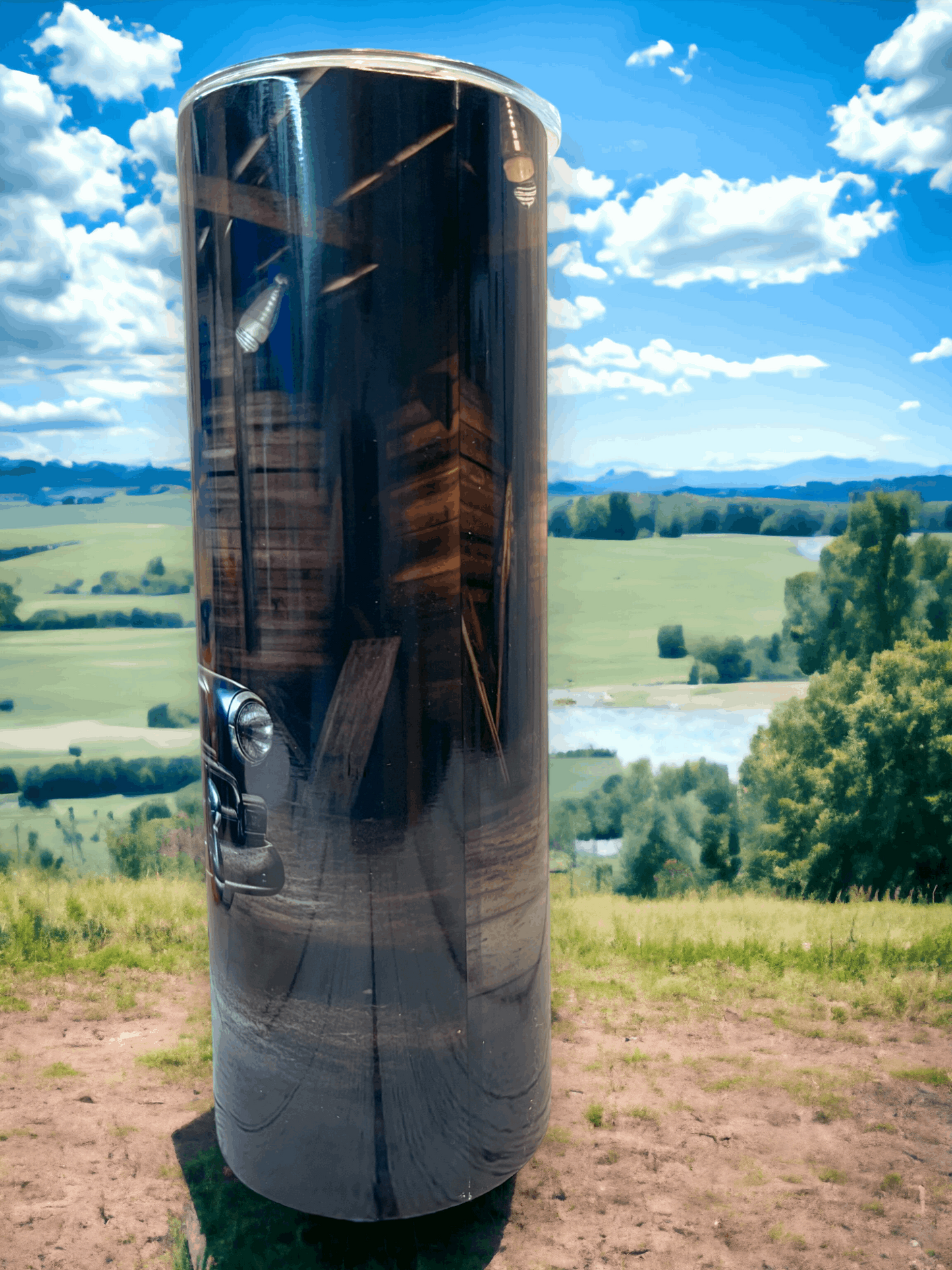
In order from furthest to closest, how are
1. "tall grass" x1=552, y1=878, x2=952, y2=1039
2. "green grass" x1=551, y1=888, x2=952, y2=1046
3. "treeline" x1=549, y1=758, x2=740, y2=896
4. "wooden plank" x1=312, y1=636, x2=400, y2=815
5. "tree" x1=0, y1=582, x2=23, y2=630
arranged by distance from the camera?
1. "treeline" x1=549, y1=758, x2=740, y2=896
2. "tree" x1=0, y1=582, x2=23, y2=630
3. "tall grass" x1=552, y1=878, x2=952, y2=1039
4. "green grass" x1=551, y1=888, x2=952, y2=1046
5. "wooden plank" x1=312, y1=636, x2=400, y2=815

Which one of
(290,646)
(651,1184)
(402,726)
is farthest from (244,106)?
(651,1184)

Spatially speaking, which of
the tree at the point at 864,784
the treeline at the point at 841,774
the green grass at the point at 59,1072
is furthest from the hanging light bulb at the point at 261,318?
the tree at the point at 864,784

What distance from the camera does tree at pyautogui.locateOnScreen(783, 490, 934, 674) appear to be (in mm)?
9773

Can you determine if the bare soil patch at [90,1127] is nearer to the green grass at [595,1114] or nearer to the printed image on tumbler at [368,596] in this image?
the printed image on tumbler at [368,596]

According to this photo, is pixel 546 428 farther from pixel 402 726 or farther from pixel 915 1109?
pixel 915 1109

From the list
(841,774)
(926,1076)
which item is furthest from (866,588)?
(926,1076)

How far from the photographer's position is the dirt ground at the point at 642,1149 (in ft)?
10.6

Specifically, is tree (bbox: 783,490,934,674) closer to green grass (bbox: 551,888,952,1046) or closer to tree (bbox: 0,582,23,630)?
green grass (bbox: 551,888,952,1046)

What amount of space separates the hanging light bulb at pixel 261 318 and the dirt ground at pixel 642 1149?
124 inches

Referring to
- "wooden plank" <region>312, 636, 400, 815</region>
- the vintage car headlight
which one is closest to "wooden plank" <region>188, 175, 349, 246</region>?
"wooden plank" <region>312, 636, 400, 815</region>

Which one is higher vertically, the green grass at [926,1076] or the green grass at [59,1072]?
the green grass at [59,1072]

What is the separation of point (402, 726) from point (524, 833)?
2.09ft

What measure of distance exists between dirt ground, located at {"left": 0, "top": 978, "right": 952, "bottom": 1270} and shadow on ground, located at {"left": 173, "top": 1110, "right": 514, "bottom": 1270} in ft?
0.10

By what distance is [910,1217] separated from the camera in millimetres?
3379
